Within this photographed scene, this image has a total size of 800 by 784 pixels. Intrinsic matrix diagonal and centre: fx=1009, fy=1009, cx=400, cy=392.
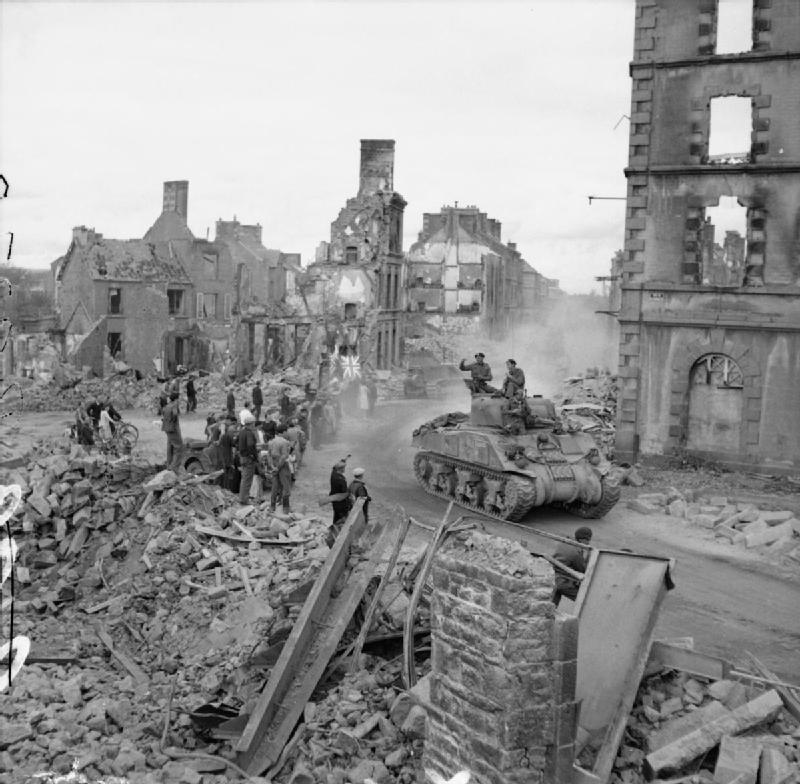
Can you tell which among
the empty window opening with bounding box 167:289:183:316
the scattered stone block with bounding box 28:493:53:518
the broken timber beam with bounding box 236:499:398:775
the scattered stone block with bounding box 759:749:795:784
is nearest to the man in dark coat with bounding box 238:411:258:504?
the scattered stone block with bounding box 28:493:53:518

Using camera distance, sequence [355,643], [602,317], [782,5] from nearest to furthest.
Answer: [355,643]
[782,5]
[602,317]

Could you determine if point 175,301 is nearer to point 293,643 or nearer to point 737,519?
point 737,519

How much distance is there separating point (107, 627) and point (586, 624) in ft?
24.6

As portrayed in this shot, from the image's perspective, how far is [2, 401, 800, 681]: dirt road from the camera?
11.7 meters

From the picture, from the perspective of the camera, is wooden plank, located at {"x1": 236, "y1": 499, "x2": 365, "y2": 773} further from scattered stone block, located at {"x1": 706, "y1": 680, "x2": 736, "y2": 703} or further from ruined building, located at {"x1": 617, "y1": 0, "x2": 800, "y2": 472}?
ruined building, located at {"x1": 617, "y1": 0, "x2": 800, "y2": 472}

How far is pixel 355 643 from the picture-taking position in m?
10.3

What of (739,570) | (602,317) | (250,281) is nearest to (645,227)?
(739,570)

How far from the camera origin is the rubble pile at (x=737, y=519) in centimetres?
1586

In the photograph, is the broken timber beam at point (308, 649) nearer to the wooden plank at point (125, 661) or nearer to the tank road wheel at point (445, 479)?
the wooden plank at point (125, 661)

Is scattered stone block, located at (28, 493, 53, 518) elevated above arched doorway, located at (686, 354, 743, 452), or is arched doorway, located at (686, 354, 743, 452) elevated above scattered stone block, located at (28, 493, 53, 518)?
arched doorway, located at (686, 354, 743, 452)

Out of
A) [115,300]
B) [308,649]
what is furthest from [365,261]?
[308,649]

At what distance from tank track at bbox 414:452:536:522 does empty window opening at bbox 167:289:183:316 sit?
27100mm

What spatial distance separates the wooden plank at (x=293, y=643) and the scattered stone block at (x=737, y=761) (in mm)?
4040

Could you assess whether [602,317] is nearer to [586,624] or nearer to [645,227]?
[645,227]
